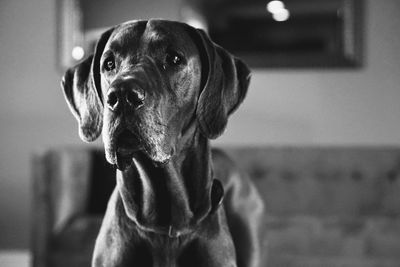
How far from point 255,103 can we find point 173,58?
113 inches

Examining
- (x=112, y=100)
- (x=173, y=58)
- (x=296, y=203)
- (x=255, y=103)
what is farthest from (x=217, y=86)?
(x=255, y=103)

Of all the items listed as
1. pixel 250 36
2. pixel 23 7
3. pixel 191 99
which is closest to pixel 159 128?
pixel 191 99

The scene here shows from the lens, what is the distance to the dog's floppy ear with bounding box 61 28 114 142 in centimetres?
75

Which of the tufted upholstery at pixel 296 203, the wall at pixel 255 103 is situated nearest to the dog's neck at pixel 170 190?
the tufted upholstery at pixel 296 203

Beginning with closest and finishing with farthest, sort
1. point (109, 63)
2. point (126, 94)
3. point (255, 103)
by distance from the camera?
point (126, 94), point (109, 63), point (255, 103)

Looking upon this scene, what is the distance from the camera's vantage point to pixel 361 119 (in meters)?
3.51

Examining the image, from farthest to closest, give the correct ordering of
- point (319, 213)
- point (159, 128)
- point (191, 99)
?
point (319, 213), point (191, 99), point (159, 128)

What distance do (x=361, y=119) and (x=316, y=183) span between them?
2.37ft

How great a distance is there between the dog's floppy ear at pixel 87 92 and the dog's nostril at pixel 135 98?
0.48ft

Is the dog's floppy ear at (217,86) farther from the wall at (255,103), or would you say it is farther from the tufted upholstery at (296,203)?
the wall at (255,103)

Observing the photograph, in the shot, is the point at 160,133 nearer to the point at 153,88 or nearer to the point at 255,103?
the point at 153,88

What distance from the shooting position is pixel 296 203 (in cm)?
298

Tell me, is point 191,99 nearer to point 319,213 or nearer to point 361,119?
point 319,213

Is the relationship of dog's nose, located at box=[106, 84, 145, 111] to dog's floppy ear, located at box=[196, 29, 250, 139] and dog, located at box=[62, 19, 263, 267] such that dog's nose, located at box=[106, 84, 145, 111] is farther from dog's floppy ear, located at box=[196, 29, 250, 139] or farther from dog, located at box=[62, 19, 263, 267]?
dog's floppy ear, located at box=[196, 29, 250, 139]
